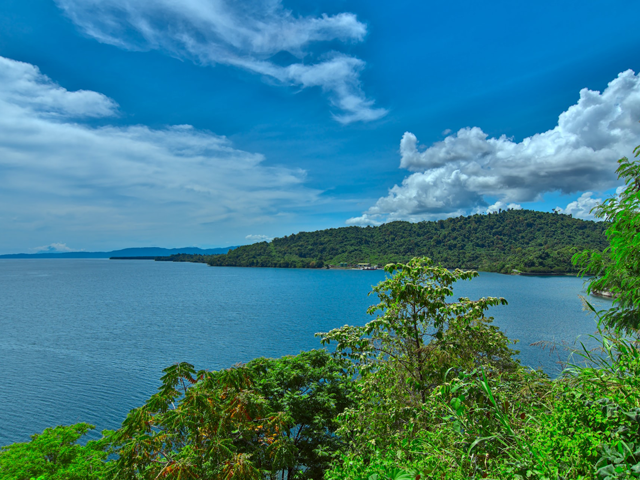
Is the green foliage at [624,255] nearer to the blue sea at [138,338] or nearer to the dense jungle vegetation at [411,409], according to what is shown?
the dense jungle vegetation at [411,409]

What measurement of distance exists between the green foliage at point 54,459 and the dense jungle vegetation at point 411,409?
5cm

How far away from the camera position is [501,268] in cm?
14000

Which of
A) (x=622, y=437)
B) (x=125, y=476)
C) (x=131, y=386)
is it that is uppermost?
(x=622, y=437)

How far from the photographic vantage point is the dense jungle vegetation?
113 inches

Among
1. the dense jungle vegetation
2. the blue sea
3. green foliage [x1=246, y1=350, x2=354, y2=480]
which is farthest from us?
the blue sea

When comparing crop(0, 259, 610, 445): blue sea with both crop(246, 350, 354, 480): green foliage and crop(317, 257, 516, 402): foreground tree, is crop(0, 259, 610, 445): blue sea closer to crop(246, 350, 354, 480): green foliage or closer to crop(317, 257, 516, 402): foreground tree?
crop(317, 257, 516, 402): foreground tree

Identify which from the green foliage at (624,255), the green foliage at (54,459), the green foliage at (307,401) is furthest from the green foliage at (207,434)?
the green foliage at (624,255)

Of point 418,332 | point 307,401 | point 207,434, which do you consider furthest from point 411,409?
point 307,401

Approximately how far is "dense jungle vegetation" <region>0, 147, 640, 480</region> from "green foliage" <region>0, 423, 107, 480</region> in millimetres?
54

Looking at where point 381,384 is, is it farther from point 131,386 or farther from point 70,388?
point 70,388

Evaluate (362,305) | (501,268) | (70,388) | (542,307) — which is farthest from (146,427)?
(501,268)

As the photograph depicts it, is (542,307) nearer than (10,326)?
No

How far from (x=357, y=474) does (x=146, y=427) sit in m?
6.06

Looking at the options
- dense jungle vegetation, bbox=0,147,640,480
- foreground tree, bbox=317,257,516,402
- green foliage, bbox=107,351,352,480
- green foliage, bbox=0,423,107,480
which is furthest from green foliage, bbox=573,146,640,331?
green foliage, bbox=0,423,107,480
